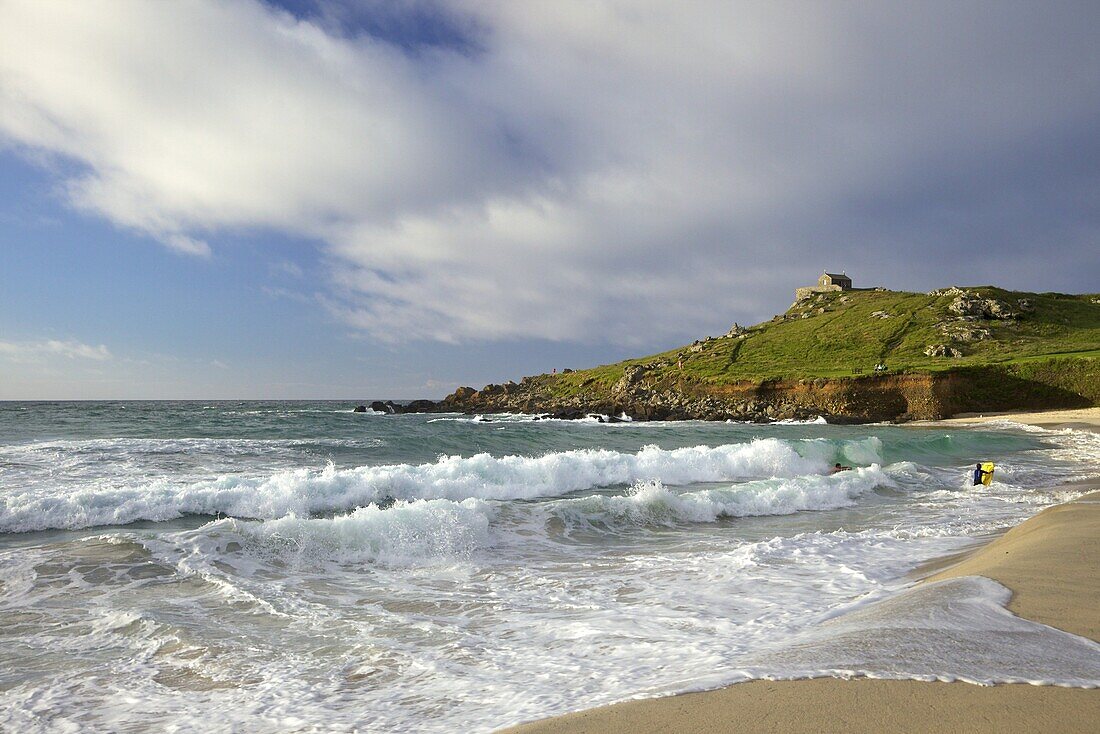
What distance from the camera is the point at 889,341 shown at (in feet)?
269

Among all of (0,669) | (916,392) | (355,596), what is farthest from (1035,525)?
(916,392)

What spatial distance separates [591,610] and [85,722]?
5022 mm

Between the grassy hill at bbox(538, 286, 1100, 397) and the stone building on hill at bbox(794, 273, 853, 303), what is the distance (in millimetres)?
21327

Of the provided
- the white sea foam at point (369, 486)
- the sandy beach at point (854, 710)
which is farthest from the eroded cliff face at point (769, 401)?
the sandy beach at point (854, 710)

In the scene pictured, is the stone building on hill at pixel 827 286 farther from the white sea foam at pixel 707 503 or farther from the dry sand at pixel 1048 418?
the white sea foam at pixel 707 503

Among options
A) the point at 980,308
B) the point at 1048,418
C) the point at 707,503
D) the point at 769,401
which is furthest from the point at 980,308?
the point at 707,503

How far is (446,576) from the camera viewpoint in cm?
972

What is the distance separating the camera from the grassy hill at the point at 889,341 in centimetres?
6831

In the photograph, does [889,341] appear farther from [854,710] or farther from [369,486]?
[854,710]

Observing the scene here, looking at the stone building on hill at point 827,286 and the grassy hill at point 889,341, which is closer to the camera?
the grassy hill at point 889,341

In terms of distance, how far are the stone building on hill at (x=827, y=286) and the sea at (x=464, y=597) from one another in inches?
4855

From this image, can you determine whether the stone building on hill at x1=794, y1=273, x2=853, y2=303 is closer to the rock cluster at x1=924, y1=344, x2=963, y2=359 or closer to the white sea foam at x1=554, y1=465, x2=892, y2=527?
the rock cluster at x1=924, y1=344, x2=963, y2=359

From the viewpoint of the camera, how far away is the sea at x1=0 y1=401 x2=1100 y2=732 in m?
4.86

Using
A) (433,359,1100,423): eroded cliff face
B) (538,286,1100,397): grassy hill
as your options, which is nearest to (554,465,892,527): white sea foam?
(433,359,1100,423): eroded cliff face
